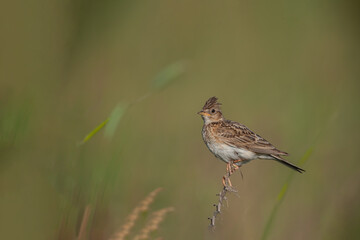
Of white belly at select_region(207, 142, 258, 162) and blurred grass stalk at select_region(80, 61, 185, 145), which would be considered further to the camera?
white belly at select_region(207, 142, 258, 162)

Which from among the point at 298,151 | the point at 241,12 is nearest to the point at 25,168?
the point at 298,151

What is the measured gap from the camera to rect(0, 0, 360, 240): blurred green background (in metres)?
4.23

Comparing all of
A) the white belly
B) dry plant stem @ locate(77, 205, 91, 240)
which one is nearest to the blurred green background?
dry plant stem @ locate(77, 205, 91, 240)

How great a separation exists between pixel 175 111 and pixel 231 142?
2.46 meters

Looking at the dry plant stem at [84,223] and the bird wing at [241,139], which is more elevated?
the bird wing at [241,139]

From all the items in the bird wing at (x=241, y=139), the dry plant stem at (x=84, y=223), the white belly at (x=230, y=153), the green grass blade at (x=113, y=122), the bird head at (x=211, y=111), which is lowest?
the dry plant stem at (x=84, y=223)

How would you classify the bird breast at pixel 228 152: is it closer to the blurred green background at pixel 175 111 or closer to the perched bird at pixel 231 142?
the perched bird at pixel 231 142

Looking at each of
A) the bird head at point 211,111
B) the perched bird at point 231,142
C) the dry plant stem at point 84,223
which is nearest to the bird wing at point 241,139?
the perched bird at point 231,142

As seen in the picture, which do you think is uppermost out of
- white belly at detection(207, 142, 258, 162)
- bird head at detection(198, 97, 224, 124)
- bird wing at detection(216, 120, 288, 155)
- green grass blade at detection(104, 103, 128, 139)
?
bird head at detection(198, 97, 224, 124)

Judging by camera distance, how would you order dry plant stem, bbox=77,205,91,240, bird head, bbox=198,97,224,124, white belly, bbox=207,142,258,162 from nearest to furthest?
dry plant stem, bbox=77,205,91,240, white belly, bbox=207,142,258,162, bird head, bbox=198,97,224,124

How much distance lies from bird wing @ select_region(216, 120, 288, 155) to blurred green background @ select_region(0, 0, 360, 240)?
0.55 metres

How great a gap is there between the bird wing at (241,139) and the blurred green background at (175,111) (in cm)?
55

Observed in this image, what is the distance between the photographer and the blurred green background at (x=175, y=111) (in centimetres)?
423

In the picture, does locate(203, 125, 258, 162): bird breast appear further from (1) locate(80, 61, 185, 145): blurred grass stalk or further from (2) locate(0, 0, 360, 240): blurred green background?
(1) locate(80, 61, 185, 145): blurred grass stalk
